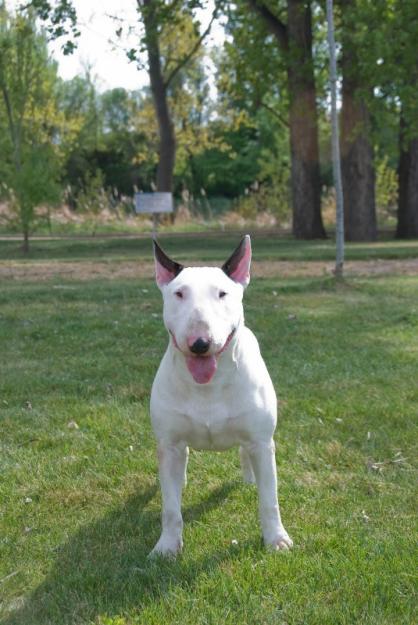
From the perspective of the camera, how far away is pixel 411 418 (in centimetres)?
506

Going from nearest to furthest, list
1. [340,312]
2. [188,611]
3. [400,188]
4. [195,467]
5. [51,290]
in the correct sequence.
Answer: [188,611] < [195,467] < [340,312] < [51,290] < [400,188]

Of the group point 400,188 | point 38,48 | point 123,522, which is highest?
point 38,48

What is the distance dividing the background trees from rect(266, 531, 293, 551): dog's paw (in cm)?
1326

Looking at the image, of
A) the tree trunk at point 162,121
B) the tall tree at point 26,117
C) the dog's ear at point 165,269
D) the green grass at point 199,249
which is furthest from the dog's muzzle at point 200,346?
the tree trunk at point 162,121

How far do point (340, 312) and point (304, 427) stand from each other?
175 inches

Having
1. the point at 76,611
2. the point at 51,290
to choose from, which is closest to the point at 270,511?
the point at 76,611

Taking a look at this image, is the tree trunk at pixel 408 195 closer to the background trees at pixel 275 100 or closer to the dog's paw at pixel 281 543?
the background trees at pixel 275 100

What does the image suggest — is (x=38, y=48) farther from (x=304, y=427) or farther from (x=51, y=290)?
(x=304, y=427)

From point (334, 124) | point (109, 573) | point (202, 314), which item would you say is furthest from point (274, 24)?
point (109, 573)

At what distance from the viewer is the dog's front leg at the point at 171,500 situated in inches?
131

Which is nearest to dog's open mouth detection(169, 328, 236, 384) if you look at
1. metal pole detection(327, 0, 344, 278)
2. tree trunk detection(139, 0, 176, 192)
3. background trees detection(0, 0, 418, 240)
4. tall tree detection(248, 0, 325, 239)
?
metal pole detection(327, 0, 344, 278)

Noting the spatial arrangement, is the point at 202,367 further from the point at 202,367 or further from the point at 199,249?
the point at 199,249

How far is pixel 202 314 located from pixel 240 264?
48 centimetres

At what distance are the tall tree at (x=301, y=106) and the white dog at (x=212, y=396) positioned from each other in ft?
55.5
